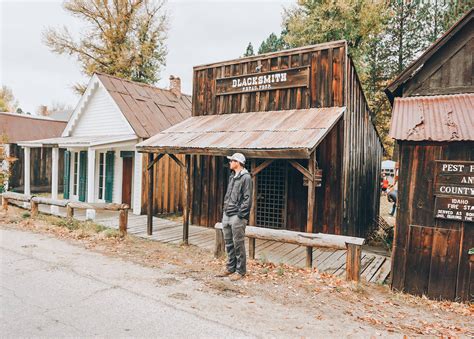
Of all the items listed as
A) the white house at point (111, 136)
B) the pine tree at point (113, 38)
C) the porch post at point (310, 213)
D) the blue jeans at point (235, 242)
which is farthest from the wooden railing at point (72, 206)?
the pine tree at point (113, 38)

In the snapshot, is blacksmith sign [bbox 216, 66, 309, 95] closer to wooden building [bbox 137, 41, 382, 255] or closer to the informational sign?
wooden building [bbox 137, 41, 382, 255]

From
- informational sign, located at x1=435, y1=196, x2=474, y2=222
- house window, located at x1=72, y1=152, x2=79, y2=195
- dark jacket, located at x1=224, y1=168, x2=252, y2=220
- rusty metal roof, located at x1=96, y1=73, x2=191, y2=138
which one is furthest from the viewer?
house window, located at x1=72, y1=152, x2=79, y2=195

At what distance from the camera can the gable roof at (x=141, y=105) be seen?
1401 centimetres

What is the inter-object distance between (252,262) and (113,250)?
331 centimetres

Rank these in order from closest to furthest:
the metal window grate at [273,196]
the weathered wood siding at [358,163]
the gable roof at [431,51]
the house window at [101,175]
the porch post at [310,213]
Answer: the gable roof at [431,51], the porch post at [310,213], the weathered wood siding at [358,163], the metal window grate at [273,196], the house window at [101,175]

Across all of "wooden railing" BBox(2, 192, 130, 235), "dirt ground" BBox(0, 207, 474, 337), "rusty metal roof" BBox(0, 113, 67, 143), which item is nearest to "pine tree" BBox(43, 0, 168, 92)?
"rusty metal roof" BBox(0, 113, 67, 143)

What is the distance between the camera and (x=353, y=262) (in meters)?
6.23

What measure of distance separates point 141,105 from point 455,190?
12523mm

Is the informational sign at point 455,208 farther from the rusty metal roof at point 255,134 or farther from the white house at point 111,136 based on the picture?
the white house at point 111,136

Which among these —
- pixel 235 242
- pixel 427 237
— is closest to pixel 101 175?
pixel 235 242

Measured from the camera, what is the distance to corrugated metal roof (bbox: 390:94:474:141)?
584cm

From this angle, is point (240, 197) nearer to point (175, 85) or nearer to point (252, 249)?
point (252, 249)

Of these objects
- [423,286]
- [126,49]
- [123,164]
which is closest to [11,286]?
[423,286]

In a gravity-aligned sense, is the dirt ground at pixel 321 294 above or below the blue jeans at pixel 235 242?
below
